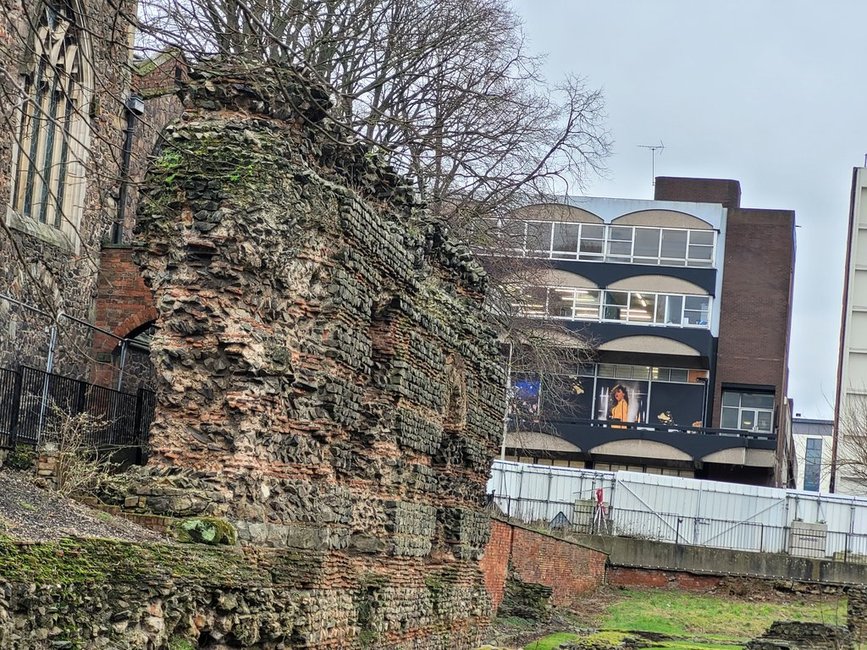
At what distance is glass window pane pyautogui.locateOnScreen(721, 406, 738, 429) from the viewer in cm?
5324

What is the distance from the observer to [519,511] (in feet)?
137

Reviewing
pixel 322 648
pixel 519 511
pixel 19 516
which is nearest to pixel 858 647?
pixel 519 511

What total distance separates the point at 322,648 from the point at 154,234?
4437 mm

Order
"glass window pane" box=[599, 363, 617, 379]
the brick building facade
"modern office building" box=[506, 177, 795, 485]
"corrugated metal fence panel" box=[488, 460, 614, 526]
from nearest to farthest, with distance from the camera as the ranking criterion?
the brick building facade
"corrugated metal fence panel" box=[488, 460, 614, 526]
"modern office building" box=[506, 177, 795, 485]
"glass window pane" box=[599, 363, 617, 379]

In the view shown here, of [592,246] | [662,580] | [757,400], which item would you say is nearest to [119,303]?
[662,580]

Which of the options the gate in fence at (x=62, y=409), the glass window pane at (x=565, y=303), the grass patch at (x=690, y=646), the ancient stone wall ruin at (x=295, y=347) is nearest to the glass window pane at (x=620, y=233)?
the glass window pane at (x=565, y=303)

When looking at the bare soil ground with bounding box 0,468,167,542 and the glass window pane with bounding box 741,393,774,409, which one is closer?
the bare soil ground with bounding box 0,468,167,542

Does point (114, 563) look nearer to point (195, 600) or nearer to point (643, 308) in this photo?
point (195, 600)

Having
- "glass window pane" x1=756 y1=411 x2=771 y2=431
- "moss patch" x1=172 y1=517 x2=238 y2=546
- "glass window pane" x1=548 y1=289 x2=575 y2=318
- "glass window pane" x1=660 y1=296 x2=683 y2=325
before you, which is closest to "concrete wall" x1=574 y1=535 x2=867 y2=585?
"glass window pane" x1=548 y1=289 x2=575 y2=318

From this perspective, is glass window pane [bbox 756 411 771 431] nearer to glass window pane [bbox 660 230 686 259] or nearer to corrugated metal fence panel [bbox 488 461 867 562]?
glass window pane [bbox 660 230 686 259]

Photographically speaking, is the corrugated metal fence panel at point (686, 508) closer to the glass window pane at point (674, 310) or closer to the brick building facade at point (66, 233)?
the glass window pane at point (674, 310)

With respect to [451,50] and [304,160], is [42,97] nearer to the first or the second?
[304,160]

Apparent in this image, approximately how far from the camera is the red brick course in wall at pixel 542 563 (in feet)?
88.9

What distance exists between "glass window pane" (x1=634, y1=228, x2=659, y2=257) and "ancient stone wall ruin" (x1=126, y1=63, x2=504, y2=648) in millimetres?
34729
